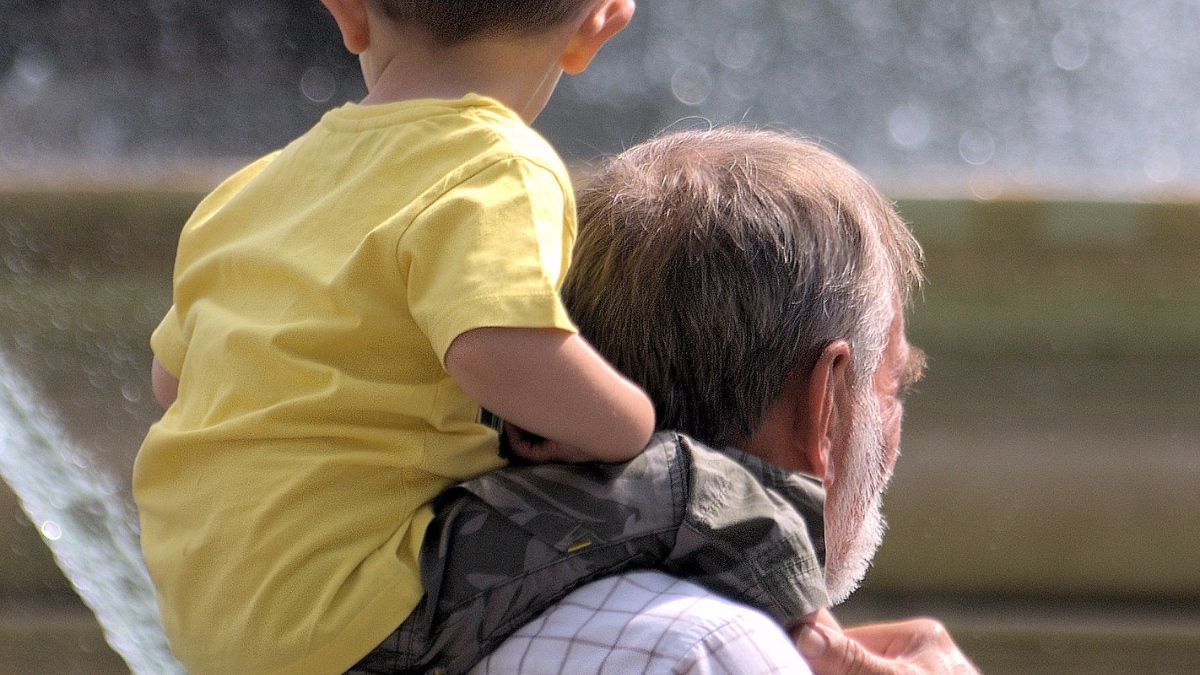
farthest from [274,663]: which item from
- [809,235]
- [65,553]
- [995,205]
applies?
[995,205]

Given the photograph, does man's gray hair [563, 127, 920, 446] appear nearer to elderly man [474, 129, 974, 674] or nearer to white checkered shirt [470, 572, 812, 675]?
elderly man [474, 129, 974, 674]

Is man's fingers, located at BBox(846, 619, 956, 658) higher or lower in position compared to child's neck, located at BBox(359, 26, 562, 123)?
lower

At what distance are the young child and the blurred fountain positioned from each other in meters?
0.62

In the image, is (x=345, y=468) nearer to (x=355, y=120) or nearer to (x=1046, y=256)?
(x=355, y=120)

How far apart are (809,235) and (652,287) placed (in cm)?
21

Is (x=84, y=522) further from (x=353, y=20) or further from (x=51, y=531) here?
(x=353, y=20)

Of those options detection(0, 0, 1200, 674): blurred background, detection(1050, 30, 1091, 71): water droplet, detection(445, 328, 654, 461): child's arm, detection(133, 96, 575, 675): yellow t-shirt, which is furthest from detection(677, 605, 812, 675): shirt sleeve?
detection(1050, 30, 1091, 71): water droplet

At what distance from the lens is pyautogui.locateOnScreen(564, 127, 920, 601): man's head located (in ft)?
5.39

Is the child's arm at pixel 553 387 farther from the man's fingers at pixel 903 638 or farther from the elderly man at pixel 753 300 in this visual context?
the man's fingers at pixel 903 638

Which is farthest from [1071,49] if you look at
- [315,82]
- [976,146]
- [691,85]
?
[315,82]

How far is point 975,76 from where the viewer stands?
277 inches

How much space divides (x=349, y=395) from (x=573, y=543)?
288 mm

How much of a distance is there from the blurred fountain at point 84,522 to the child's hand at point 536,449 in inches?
30.5

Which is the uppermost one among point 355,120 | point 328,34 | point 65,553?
point 355,120
